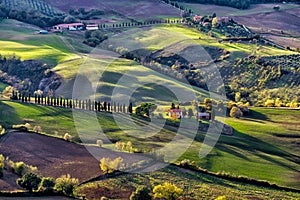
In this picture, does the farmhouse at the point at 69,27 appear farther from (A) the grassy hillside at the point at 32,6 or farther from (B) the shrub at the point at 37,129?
(B) the shrub at the point at 37,129

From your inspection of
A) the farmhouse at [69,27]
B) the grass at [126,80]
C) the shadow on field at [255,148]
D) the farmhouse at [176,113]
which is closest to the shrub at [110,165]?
the shadow on field at [255,148]

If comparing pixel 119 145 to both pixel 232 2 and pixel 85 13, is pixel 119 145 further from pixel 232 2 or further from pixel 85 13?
pixel 232 2

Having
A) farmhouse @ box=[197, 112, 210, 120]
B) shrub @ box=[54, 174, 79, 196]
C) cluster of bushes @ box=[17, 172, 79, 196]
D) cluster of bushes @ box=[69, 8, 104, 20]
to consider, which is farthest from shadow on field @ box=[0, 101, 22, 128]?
cluster of bushes @ box=[69, 8, 104, 20]

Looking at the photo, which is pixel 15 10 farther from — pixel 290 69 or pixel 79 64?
pixel 290 69

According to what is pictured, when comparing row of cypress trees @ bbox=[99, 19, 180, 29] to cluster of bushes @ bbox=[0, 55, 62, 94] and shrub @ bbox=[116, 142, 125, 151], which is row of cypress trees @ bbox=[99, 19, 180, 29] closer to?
cluster of bushes @ bbox=[0, 55, 62, 94]

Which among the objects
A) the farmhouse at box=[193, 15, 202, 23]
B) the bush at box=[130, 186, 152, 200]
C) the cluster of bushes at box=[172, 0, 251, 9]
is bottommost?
the bush at box=[130, 186, 152, 200]


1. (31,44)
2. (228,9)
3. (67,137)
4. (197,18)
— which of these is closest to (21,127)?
(67,137)

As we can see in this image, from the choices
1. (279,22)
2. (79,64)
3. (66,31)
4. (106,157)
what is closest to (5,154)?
(106,157)
